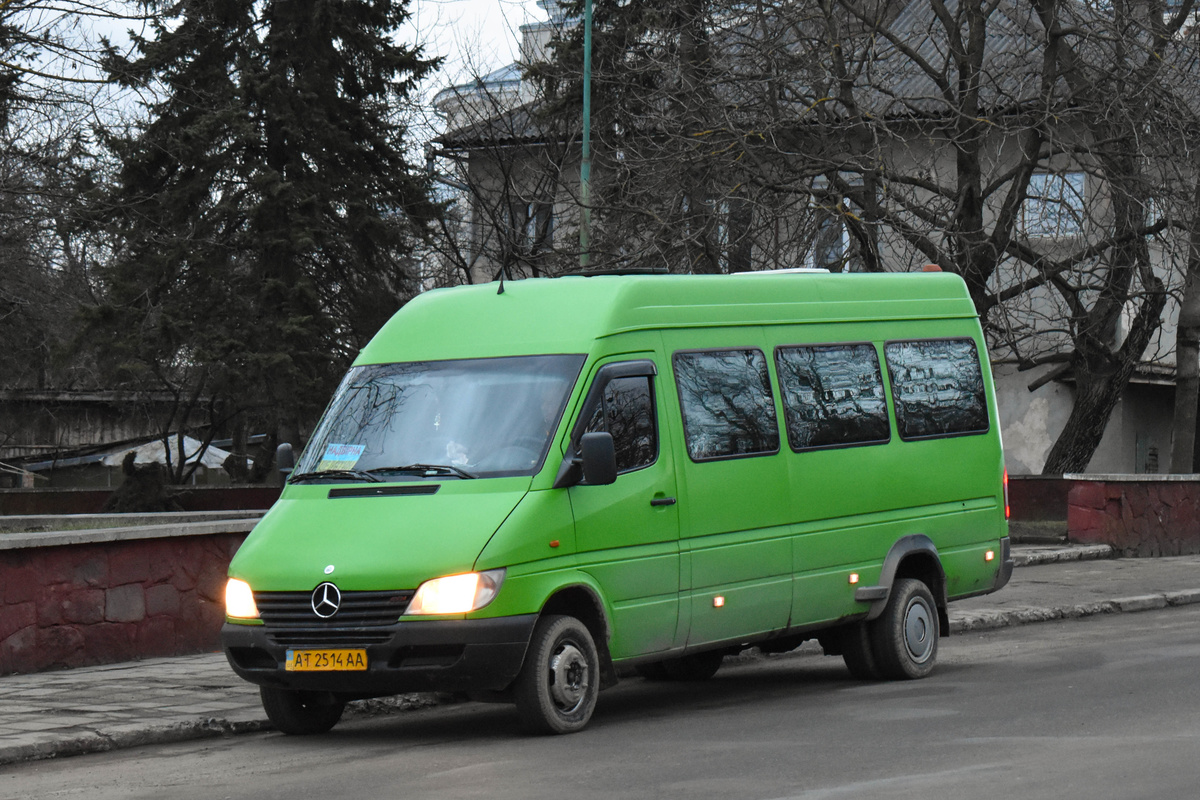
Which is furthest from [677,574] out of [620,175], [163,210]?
[163,210]

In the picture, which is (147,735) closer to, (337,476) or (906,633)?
(337,476)

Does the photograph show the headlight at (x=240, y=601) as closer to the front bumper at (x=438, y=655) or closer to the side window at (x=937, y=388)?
the front bumper at (x=438, y=655)

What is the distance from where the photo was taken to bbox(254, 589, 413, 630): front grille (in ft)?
27.7

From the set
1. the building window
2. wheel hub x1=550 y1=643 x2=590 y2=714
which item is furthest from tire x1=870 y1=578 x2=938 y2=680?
the building window

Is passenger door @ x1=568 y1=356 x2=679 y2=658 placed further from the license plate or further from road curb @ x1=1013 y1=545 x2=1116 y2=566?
road curb @ x1=1013 y1=545 x2=1116 y2=566

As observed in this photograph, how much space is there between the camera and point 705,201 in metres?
20.4

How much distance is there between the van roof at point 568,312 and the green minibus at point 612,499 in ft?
0.06

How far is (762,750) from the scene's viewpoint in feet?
26.3

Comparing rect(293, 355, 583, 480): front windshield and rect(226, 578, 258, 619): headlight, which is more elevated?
rect(293, 355, 583, 480): front windshield

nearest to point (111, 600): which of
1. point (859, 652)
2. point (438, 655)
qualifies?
point (438, 655)

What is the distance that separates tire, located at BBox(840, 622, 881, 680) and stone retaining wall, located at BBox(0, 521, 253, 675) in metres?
4.83

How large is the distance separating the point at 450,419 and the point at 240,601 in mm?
1479

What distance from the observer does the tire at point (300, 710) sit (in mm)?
9156

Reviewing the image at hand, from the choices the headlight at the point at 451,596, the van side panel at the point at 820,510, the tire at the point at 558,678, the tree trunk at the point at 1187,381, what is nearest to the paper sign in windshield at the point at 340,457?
the headlight at the point at 451,596
